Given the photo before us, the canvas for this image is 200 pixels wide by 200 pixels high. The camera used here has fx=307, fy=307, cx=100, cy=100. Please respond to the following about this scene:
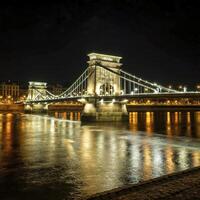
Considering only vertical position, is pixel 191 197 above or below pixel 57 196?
above

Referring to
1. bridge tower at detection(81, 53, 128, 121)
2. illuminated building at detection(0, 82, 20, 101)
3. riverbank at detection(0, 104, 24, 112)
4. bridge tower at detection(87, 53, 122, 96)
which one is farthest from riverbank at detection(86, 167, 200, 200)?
illuminated building at detection(0, 82, 20, 101)

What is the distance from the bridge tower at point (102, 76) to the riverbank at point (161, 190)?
45.7 m

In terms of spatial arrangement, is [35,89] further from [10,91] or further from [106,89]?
[106,89]

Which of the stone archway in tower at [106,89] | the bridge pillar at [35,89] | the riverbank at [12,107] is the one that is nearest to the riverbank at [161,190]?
the stone archway in tower at [106,89]

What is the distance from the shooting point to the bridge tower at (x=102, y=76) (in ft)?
180

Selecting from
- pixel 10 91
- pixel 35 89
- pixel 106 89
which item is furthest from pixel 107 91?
pixel 10 91

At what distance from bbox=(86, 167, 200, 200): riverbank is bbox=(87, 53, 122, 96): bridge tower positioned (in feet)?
150

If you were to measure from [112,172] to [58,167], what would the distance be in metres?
2.57

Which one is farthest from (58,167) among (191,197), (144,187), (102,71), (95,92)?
(102,71)

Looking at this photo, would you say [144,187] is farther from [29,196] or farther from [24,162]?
[24,162]

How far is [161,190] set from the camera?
7.11 metres

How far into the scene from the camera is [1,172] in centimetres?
1246

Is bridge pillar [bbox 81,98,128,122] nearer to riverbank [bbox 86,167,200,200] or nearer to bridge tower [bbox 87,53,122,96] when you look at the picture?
bridge tower [bbox 87,53,122,96]

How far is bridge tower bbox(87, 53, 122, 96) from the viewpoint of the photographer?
54.9 metres
